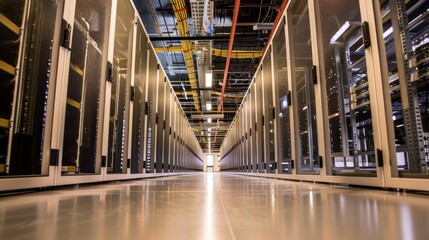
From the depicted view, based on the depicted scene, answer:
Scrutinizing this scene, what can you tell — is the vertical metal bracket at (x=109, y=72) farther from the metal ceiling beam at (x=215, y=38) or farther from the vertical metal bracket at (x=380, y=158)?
the metal ceiling beam at (x=215, y=38)

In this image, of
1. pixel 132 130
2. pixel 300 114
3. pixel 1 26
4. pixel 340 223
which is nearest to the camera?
pixel 340 223

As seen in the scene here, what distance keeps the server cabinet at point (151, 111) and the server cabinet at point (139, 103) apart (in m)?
0.27

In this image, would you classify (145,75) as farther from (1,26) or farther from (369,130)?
(369,130)

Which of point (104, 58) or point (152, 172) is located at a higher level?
→ point (104, 58)

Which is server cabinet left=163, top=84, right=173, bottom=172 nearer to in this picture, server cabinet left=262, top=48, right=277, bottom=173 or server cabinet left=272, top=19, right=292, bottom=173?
server cabinet left=262, top=48, right=277, bottom=173

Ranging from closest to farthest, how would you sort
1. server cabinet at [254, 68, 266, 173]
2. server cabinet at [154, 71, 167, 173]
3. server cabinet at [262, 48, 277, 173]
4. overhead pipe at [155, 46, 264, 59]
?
server cabinet at [262, 48, 277, 173] → server cabinet at [154, 71, 167, 173] → server cabinet at [254, 68, 266, 173] → overhead pipe at [155, 46, 264, 59]

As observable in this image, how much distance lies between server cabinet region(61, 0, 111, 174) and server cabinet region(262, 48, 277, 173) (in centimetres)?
296

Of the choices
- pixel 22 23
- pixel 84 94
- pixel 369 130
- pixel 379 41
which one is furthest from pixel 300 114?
pixel 22 23

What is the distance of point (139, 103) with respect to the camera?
430 centimetres

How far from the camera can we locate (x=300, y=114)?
13.3ft

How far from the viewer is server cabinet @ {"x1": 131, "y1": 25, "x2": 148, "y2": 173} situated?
4.02 m

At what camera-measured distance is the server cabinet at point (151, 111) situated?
491cm

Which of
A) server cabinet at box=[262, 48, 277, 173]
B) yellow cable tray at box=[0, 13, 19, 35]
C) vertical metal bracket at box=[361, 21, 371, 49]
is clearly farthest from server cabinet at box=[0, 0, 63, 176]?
server cabinet at box=[262, 48, 277, 173]

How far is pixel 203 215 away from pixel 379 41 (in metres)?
1.74
